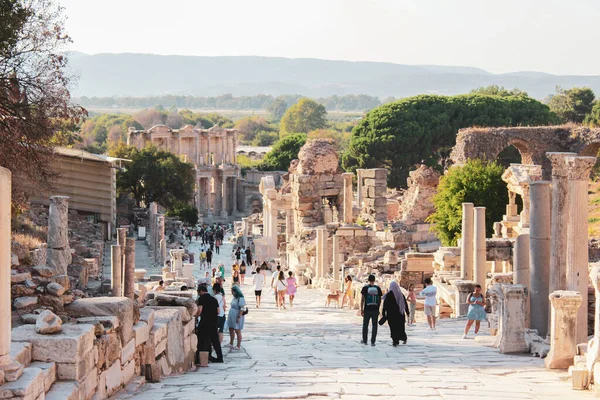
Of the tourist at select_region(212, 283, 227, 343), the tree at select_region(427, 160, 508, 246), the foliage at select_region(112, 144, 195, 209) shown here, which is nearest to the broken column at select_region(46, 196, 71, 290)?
the tourist at select_region(212, 283, 227, 343)

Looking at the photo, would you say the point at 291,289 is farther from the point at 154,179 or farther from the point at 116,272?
the point at 154,179

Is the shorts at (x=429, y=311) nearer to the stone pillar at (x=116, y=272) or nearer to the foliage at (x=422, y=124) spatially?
the stone pillar at (x=116, y=272)

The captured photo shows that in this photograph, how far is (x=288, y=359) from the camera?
41.6 feet

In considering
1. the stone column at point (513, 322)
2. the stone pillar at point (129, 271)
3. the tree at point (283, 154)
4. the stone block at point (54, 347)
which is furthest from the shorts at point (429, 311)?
the tree at point (283, 154)

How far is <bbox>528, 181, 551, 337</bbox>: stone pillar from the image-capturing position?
13836 mm

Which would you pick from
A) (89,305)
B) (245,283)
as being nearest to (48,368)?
(89,305)

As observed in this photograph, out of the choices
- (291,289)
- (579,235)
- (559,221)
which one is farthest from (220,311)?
(291,289)

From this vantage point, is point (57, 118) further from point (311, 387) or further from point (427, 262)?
point (311, 387)

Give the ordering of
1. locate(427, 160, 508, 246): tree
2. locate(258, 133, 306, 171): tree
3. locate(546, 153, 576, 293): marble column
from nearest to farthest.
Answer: locate(546, 153, 576, 293): marble column → locate(427, 160, 508, 246): tree → locate(258, 133, 306, 171): tree

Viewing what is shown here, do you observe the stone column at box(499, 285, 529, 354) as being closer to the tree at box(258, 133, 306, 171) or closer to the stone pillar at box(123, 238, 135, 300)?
the stone pillar at box(123, 238, 135, 300)

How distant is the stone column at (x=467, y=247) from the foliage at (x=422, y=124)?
4293cm

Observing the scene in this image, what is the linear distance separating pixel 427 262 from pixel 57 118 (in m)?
10.1

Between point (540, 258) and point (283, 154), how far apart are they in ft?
260

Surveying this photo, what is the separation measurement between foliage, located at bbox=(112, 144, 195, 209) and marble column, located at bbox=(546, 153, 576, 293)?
47379 millimetres
